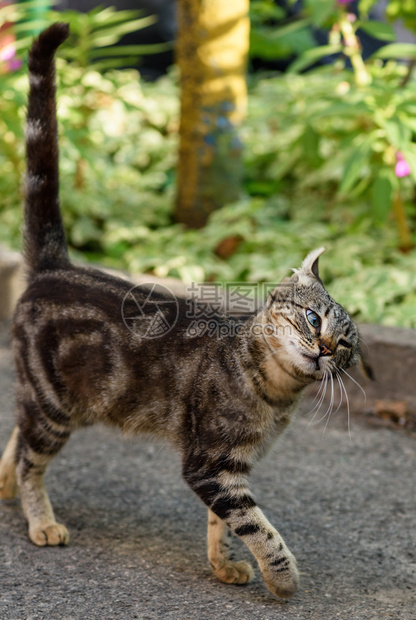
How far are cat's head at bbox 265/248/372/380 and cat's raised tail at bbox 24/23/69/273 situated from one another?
96 centimetres

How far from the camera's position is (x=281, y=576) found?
7.51 ft

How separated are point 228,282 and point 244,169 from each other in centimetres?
154

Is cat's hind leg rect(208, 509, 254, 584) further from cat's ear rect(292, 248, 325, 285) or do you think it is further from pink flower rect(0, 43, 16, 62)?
pink flower rect(0, 43, 16, 62)

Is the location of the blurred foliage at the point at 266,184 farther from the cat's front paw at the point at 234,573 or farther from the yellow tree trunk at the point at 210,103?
the cat's front paw at the point at 234,573

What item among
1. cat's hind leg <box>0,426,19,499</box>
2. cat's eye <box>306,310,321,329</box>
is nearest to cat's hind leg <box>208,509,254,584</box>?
cat's eye <box>306,310,321,329</box>

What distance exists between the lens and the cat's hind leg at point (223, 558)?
2477 mm

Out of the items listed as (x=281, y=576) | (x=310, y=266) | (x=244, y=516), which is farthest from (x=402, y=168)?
(x=281, y=576)

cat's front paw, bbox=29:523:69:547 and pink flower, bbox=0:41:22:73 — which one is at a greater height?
pink flower, bbox=0:41:22:73

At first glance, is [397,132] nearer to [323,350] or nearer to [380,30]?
[380,30]

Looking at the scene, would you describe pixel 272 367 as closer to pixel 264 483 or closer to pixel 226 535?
pixel 226 535

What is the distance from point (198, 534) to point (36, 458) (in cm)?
70

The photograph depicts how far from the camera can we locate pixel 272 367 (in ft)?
8.07

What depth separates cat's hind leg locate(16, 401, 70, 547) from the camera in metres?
2.71

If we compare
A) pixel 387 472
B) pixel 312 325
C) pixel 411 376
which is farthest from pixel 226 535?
pixel 411 376
